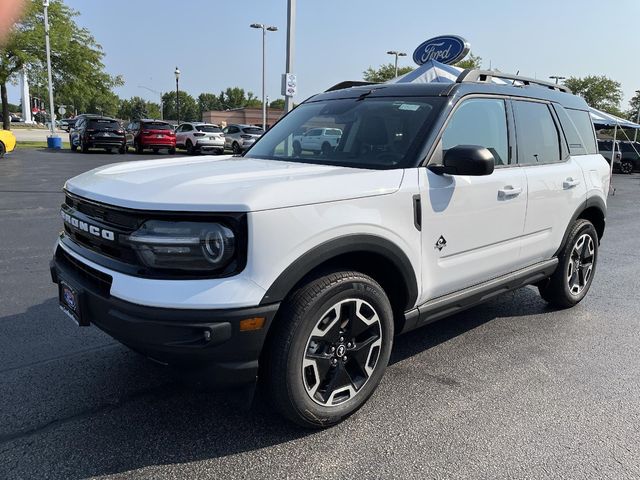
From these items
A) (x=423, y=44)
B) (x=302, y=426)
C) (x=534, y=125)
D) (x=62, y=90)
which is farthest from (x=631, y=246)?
(x=62, y=90)

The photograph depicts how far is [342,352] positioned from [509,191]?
170 cm

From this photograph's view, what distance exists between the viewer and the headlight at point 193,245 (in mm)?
2252

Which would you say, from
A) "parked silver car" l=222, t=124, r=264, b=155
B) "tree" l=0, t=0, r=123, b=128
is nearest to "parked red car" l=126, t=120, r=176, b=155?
"parked silver car" l=222, t=124, r=264, b=155

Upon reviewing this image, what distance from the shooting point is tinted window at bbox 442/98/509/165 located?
330 cm

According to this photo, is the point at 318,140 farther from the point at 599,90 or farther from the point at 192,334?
the point at 599,90

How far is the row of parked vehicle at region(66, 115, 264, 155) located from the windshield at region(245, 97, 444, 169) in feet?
61.7

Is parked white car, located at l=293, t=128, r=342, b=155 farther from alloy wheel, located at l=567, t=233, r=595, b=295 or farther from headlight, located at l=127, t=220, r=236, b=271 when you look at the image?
alloy wheel, located at l=567, t=233, r=595, b=295

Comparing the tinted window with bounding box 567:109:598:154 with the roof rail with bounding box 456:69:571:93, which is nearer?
the roof rail with bounding box 456:69:571:93

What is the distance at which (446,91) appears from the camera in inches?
133

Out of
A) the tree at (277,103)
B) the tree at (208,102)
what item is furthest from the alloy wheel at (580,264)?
the tree at (208,102)

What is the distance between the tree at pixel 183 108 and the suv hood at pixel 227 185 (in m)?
110

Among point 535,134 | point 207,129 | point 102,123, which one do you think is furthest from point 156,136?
point 535,134

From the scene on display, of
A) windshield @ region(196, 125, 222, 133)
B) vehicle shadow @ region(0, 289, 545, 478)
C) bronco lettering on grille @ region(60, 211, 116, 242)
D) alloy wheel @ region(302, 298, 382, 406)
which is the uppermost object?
windshield @ region(196, 125, 222, 133)

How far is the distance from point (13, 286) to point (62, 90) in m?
35.1
